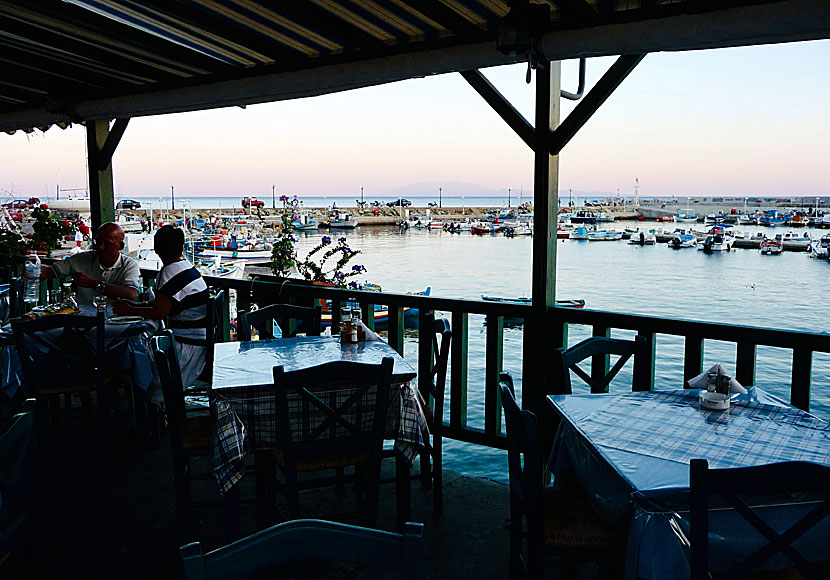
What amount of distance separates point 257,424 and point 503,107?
2.13 metres

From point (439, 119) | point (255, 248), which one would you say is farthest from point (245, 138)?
point (255, 248)

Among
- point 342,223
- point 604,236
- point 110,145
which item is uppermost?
point 110,145

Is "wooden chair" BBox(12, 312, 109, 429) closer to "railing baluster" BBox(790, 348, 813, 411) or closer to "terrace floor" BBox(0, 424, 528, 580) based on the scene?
"terrace floor" BBox(0, 424, 528, 580)

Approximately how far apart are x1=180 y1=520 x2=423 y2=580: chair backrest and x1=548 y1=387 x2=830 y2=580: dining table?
83cm

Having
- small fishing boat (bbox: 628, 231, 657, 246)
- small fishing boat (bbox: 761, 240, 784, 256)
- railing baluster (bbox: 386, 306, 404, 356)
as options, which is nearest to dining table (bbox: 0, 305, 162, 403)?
railing baluster (bbox: 386, 306, 404, 356)

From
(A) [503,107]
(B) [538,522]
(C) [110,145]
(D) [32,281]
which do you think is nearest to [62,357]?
(D) [32,281]

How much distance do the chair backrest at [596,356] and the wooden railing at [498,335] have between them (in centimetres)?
7

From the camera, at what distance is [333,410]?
253cm

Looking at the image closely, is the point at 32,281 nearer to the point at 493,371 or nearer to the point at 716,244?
the point at 493,371

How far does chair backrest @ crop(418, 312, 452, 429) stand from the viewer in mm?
3156

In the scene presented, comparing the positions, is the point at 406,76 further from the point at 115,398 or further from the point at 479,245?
the point at 479,245

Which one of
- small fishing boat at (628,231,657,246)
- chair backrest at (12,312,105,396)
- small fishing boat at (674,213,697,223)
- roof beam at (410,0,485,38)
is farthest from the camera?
small fishing boat at (674,213,697,223)

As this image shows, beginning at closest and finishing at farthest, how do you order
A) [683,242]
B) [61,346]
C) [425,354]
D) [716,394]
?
[716,394] < [425,354] < [61,346] < [683,242]

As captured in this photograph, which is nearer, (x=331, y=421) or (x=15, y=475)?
(x=15, y=475)
